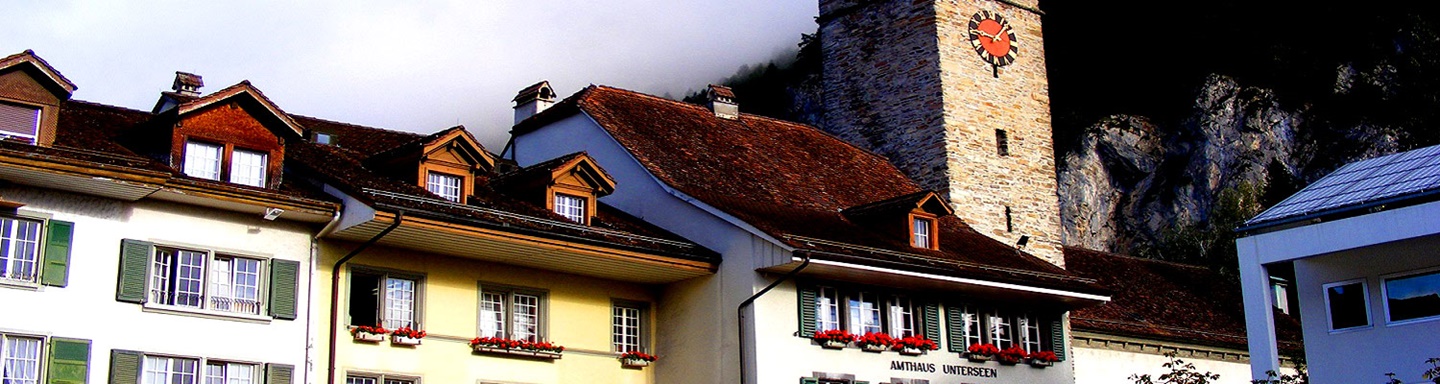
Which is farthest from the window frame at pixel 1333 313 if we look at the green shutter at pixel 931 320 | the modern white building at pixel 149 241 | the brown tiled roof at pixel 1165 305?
the modern white building at pixel 149 241

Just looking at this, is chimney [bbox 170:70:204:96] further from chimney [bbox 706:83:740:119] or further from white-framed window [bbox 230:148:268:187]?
chimney [bbox 706:83:740:119]

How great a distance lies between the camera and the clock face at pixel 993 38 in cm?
3781

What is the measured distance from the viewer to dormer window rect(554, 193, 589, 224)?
2662 cm

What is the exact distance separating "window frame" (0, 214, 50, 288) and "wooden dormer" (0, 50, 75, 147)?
0.93m

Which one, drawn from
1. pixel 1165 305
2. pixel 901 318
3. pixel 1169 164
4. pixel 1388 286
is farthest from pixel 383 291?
pixel 1169 164

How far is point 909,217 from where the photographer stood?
96.5 feet

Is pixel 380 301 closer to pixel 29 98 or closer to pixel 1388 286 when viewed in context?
pixel 29 98

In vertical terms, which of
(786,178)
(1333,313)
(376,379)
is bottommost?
(376,379)

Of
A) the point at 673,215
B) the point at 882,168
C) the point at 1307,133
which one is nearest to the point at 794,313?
the point at 673,215

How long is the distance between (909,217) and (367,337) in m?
9.59

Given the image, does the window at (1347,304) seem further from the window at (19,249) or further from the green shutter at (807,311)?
the window at (19,249)

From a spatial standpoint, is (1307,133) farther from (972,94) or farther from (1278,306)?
(972,94)

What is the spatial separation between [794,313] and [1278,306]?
1699 cm

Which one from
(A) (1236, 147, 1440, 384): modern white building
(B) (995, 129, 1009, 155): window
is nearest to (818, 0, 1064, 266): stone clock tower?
(B) (995, 129, 1009, 155): window
